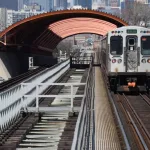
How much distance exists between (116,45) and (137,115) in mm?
6458

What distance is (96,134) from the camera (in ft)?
38.4

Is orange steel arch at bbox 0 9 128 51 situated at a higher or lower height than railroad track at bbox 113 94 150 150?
higher

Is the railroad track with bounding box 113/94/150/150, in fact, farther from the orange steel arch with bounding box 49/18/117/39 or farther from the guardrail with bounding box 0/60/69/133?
the orange steel arch with bounding box 49/18/117/39

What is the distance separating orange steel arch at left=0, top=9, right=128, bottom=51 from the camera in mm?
40562

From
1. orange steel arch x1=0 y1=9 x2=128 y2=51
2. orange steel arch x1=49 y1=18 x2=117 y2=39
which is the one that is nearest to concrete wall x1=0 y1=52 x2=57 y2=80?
orange steel arch x1=0 y1=9 x2=128 y2=51

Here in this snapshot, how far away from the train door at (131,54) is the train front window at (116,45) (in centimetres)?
37

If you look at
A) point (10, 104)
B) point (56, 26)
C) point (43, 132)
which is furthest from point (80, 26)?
point (43, 132)

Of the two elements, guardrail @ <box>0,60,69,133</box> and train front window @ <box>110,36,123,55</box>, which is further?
train front window @ <box>110,36,123,55</box>

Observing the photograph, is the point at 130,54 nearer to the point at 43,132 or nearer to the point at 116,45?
the point at 116,45

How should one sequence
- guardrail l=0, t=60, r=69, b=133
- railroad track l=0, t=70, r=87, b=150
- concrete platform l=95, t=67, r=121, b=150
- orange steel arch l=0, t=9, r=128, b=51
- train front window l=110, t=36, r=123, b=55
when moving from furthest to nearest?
orange steel arch l=0, t=9, r=128, b=51
train front window l=110, t=36, r=123, b=55
guardrail l=0, t=60, r=69, b=133
railroad track l=0, t=70, r=87, b=150
concrete platform l=95, t=67, r=121, b=150

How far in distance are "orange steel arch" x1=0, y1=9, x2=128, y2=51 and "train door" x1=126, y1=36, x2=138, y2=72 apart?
18643 mm

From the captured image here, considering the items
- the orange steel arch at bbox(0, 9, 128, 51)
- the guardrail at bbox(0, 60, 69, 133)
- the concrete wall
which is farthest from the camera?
the orange steel arch at bbox(0, 9, 128, 51)

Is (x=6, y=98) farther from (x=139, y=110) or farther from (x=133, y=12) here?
(x=133, y=12)

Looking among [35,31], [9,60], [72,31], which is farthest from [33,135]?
[72,31]
